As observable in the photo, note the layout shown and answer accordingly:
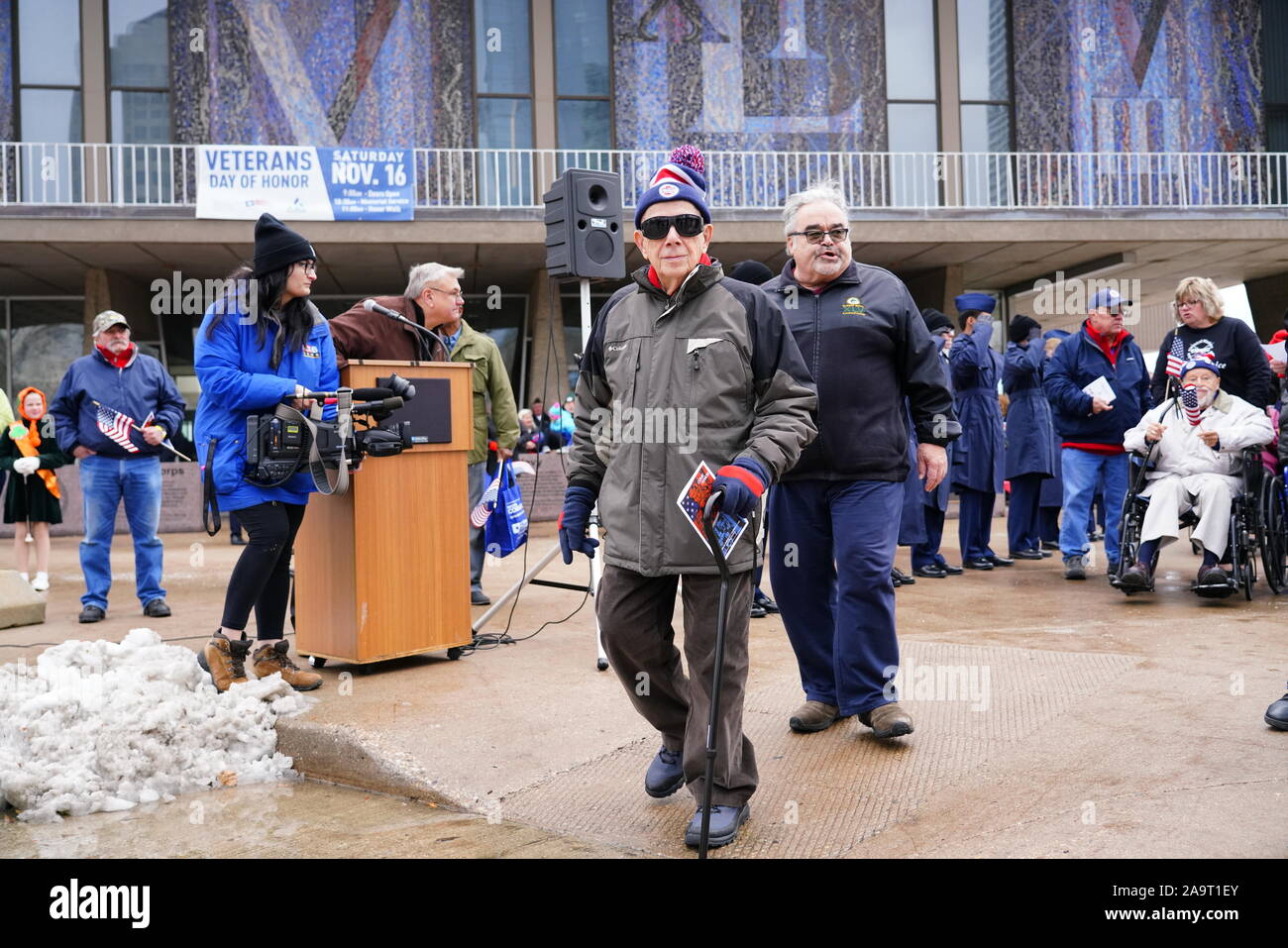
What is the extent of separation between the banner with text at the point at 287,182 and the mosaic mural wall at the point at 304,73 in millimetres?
1944

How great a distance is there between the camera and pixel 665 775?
3.65 m

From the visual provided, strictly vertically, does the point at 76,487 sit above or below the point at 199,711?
above

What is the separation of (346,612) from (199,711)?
966mm

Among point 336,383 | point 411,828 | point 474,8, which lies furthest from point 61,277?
point 411,828

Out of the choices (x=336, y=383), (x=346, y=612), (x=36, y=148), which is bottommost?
(x=346, y=612)

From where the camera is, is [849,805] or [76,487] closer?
[849,805]

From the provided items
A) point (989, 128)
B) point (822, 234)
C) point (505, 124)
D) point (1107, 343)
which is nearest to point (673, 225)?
point (822, 234)

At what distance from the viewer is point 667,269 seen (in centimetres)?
341

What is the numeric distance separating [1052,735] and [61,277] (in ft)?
61.1

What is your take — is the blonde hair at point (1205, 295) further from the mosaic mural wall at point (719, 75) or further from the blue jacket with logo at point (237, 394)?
the mosaic mural wall at point (719, 75)

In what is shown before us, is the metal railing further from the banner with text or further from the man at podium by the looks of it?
the man at podium

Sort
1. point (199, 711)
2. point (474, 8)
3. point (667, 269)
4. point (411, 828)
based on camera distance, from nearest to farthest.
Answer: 1. point (667, 269)
2. point (411, 828)
3. point (199, 711)
4. point (474, 8)
